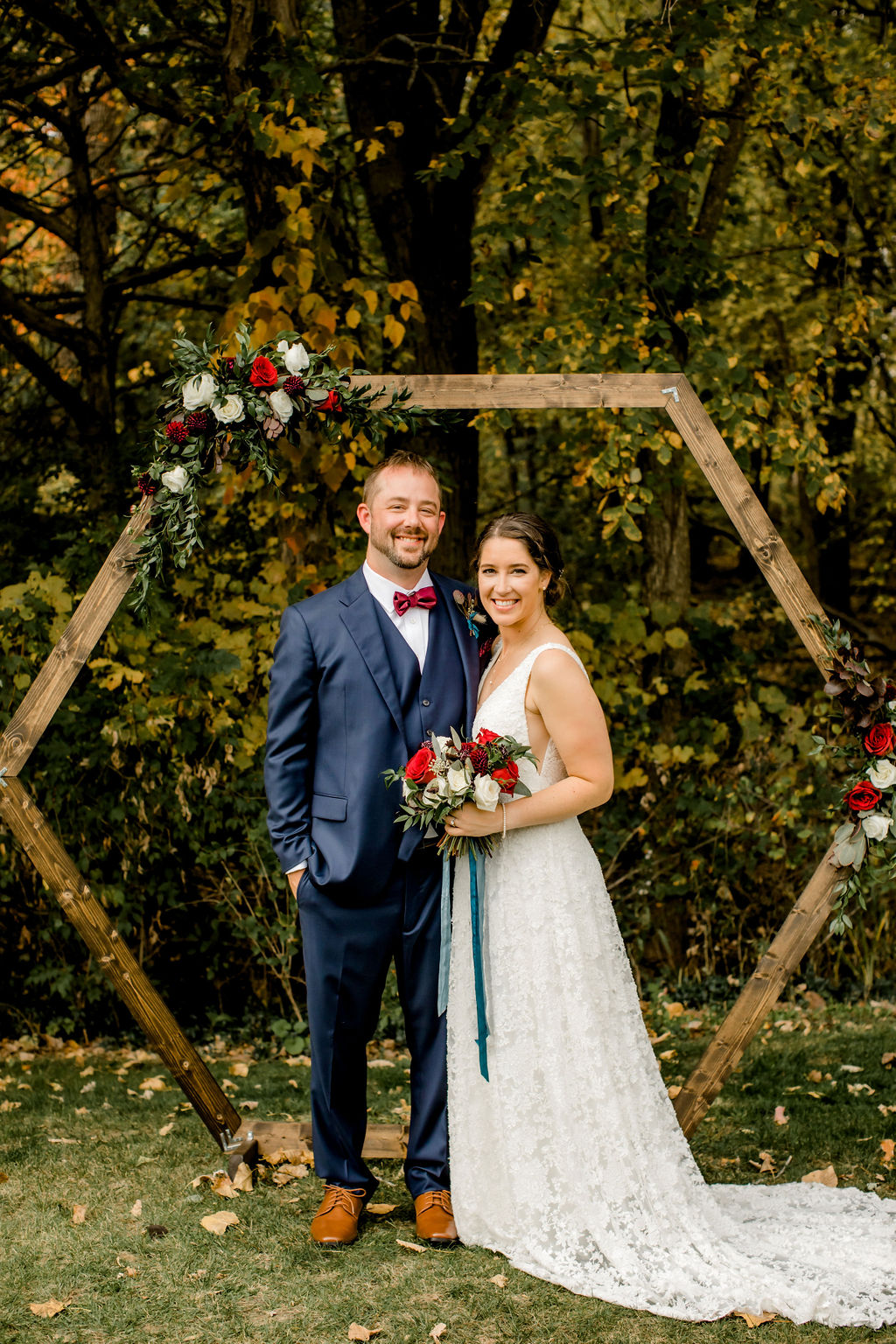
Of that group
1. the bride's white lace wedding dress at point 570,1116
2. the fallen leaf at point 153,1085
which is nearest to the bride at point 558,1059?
the bride's white lace wedding dress at point 570,1116

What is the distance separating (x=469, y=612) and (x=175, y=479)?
99 cm

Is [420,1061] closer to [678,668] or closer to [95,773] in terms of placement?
[95,773]

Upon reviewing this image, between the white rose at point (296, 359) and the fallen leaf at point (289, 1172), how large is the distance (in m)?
2.67

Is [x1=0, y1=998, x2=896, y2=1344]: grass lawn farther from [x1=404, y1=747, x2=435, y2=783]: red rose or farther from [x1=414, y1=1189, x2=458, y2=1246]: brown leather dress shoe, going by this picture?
[x1=404, y1=747, x2=435, y2=783]: red rose

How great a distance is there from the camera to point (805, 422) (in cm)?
616

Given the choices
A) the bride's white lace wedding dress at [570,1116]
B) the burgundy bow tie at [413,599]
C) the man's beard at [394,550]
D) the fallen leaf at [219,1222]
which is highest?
the man's beard at [394,550]

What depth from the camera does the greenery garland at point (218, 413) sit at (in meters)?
3.65

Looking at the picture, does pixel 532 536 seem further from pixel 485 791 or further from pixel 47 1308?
pixel 47 1308

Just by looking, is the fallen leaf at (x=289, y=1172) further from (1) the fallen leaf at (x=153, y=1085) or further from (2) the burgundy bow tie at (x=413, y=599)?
(2) the burgundy bow tie at (x=413, y=599)

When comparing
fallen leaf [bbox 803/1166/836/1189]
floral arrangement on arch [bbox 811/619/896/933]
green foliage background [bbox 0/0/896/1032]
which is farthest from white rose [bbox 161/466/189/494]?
fallen leaf [bbox 803/1166/836/1189]

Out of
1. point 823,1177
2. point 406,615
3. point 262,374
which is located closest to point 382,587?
point 406,615

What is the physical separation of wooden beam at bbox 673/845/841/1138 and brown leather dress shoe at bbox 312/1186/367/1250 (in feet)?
3.48

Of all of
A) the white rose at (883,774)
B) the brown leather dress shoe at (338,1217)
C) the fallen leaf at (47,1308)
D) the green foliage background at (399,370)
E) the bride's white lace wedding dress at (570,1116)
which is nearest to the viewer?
the fallen leaf at (47,1308)

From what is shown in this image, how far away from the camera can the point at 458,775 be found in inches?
124
